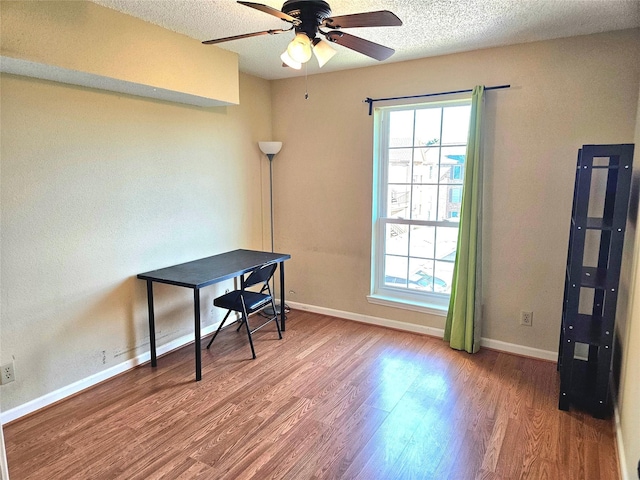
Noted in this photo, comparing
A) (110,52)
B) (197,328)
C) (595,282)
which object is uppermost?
(110,52)

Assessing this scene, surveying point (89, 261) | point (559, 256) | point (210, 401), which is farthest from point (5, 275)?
point (559, 256)

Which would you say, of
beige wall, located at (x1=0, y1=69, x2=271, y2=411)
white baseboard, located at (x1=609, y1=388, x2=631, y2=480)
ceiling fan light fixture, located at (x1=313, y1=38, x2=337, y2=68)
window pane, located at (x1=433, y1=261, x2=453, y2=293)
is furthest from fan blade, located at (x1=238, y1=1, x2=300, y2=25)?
white baseboard, located at (x1=609, y1=388, x2=631, y2=480)

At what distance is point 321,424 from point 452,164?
2.35 metres

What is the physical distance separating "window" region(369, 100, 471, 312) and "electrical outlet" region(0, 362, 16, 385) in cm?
283

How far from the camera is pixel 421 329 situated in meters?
3.80

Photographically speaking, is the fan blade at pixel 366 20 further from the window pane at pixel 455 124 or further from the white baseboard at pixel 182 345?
the white baseboard at pixel 182 345

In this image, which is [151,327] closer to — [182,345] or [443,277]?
[182,345]

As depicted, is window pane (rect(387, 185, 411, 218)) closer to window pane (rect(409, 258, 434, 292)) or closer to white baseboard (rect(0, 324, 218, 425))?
window pane (rect(409, 258, 434, 292))

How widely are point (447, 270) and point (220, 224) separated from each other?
7.03 feet

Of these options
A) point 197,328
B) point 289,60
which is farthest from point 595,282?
point 197,328

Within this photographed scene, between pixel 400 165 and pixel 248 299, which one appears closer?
pixel 248 299

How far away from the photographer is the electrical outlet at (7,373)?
239cm

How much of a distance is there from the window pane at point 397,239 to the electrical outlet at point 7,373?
119 inches

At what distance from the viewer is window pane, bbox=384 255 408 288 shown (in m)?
3.93
